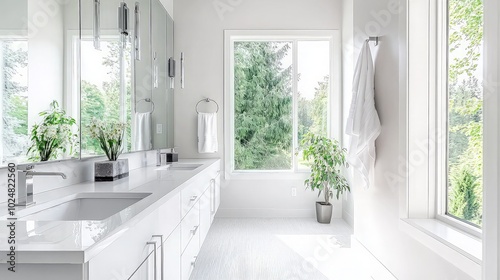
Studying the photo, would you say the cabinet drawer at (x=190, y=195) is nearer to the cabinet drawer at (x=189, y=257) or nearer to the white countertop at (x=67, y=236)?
the cabinet drawer at (x=189, y=257)

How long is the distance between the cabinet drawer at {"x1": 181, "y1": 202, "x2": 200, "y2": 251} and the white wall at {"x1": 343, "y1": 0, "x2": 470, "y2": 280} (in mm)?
1271

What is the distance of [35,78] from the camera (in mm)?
1390

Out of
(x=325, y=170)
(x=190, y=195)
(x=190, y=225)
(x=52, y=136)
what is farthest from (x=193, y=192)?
(x=325, y=170)

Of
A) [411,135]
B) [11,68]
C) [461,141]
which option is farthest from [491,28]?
[11,68]

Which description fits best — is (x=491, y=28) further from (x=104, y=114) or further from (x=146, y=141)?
(x=146, y=141)

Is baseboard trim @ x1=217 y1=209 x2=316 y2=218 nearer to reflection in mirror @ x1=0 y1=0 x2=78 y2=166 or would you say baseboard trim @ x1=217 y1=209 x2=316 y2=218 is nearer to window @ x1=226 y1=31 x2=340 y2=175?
window @ x1=226 y1=31 x2=340 y2=175

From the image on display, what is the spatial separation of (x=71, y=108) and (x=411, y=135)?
1.90m

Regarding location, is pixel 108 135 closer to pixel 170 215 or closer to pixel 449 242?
pixel 170 215

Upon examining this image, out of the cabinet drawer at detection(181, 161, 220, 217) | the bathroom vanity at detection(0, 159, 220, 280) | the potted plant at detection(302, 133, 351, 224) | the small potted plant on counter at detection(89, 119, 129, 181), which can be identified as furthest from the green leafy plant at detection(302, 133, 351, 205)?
the small potted plant on counter at detection(89, 119, 129, 181)

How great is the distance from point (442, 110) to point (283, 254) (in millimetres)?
1766

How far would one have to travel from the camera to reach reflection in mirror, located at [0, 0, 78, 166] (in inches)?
49.2

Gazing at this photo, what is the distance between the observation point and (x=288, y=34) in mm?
3951

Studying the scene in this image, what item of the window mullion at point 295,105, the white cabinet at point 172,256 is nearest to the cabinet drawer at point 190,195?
the white cabinet at point 172,256

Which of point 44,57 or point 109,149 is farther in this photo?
point 109,149
